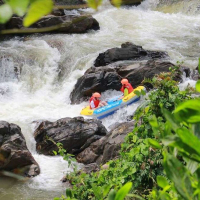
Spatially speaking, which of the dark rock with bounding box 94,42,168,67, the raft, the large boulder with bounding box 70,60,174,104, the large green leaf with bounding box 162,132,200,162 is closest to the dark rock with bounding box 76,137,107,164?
the raft

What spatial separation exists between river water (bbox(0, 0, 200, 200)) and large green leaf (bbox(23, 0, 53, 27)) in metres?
6.59

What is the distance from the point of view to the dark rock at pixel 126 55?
12617 mm


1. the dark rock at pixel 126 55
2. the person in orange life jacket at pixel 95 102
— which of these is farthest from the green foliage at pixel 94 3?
the dark rock at pixel 126 55

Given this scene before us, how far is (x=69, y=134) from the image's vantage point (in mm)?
8859

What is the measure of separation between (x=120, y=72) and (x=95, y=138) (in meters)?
3.48

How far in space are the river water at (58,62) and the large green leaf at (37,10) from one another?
21.6 ft

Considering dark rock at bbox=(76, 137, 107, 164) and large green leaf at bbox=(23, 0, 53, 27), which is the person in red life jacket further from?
large green leaf at bbox=(23, 0, 53, 27)

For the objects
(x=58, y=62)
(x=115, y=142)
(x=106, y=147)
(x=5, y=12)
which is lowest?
(x=58, y=62)

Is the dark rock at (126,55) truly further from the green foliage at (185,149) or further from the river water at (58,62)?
the green foliage at (185,149)

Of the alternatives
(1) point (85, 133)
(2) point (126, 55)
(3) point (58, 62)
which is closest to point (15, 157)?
(1) point (85, 133)

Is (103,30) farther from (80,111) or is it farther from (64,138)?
(64,138)

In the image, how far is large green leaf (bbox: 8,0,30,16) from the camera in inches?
22.5

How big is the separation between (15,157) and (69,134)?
4.78 ft

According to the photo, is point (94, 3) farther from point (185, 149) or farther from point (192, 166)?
point (192, 166)
